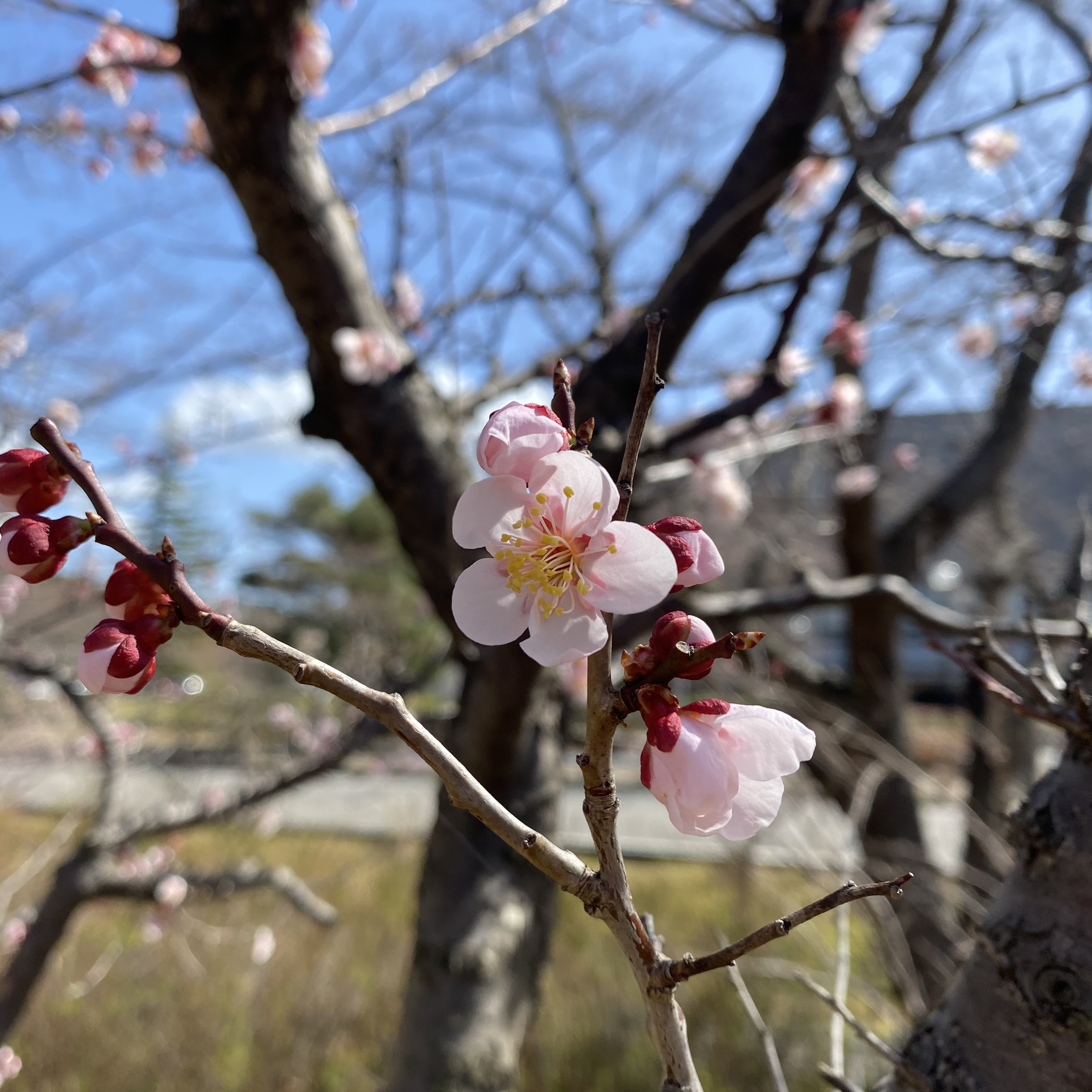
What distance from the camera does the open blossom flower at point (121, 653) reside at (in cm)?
47

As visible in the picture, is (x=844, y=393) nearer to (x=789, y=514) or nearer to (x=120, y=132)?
(x=789, y=514)

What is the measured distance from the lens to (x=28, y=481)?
1.61 ft

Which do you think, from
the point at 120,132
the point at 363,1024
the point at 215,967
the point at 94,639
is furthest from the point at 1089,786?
the point at 215,967

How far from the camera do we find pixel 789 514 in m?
3.93

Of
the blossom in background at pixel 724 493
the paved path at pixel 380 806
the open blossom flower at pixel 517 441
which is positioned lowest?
the paved path at pixel 380 806

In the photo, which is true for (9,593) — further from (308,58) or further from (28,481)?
(28,481)

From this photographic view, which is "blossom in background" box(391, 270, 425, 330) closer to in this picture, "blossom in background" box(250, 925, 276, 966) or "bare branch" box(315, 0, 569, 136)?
"bare branch" box(315, 0, 569, 136)

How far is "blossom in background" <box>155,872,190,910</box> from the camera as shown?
2.16 metres

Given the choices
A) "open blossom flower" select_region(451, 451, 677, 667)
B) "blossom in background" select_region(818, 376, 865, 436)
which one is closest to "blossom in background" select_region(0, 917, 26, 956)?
"open blossom flower" select_region(451, 451, 677, 667)

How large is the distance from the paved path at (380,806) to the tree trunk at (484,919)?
218 cm

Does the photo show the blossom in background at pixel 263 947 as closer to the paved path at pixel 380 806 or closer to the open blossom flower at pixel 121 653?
the paved path at pixel 380 806

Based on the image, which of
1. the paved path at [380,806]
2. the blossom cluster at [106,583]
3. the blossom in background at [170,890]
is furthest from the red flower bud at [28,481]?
the paved path at [380,806]

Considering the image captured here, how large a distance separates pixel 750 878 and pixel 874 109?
2931 mm

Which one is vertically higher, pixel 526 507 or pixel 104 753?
pixel 526 507
